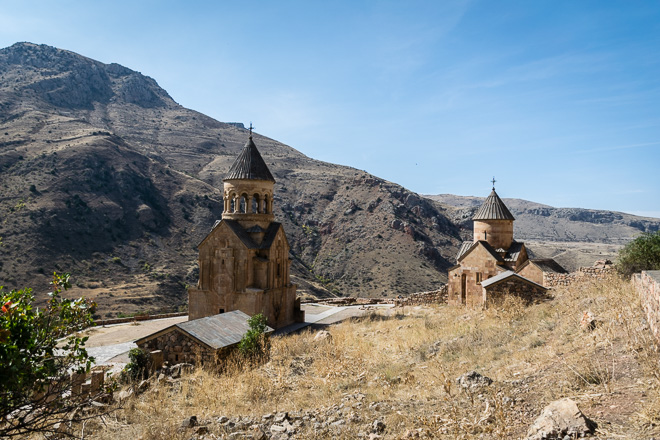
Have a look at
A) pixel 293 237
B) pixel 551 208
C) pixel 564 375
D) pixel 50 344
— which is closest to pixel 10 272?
pixel 293 237

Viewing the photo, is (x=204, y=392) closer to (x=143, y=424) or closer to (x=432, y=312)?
(x=143, y=424)

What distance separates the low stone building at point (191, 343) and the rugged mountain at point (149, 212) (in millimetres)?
18980

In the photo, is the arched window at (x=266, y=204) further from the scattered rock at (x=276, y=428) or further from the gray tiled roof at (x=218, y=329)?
the scattered rock at (x=276, y=428)

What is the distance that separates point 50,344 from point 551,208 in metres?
136

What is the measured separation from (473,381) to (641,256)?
822 centimetres

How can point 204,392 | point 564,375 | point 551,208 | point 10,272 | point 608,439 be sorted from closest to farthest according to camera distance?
point 608,439 < point 564,375 < point 204,392 < point 10,272 < point 551,208

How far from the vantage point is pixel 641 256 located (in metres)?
11.3

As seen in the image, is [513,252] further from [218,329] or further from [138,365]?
[138,365]

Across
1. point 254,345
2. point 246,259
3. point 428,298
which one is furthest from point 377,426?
point 428,298

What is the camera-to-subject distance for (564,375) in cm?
542

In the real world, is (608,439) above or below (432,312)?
above

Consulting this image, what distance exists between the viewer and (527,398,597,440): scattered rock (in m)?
3.88

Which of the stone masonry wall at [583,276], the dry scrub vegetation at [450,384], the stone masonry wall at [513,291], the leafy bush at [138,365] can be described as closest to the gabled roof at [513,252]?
the stone masonry wall at [583,276]

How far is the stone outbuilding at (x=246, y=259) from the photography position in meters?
18.3
